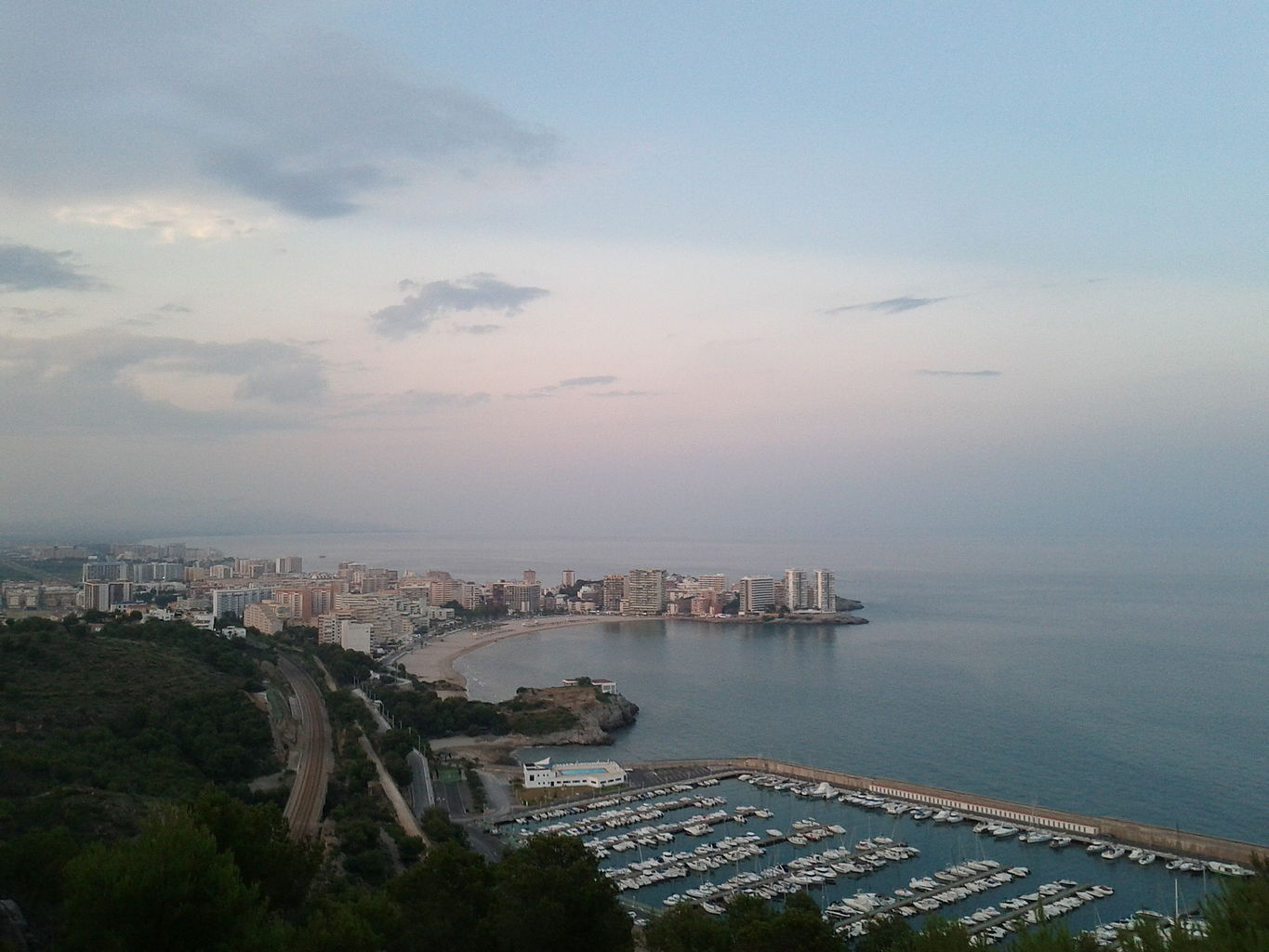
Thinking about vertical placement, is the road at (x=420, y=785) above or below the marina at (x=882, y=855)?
above

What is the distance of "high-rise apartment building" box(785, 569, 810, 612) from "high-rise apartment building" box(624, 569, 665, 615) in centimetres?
455

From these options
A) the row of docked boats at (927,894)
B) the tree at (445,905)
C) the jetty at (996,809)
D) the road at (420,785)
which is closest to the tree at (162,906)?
the tree at (445,905)

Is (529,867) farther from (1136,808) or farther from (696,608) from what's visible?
(696,608)

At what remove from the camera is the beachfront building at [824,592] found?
30.1 m

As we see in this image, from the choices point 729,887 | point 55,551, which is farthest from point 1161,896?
point 55,551

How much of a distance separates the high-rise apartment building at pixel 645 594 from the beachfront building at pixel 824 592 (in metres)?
5.48

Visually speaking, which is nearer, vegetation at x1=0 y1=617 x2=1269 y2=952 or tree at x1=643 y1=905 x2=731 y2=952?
vegetation at x1=0 y1=617 x2=1269 y2=952

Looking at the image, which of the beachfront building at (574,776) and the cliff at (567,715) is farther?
the cliff at (567,715)

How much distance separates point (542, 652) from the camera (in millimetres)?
23219

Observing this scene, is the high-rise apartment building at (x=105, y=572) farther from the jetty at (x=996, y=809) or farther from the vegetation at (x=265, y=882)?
the vegetation at (x=265, y=882)

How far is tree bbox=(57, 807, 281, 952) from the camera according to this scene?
265 centimetres

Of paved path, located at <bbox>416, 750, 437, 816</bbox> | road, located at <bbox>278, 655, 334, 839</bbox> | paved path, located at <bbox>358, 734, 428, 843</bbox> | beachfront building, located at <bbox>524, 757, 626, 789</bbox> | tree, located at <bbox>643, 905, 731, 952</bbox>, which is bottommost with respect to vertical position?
beachfront building, located at <bbox>524, 757, 626, 789</bbox>

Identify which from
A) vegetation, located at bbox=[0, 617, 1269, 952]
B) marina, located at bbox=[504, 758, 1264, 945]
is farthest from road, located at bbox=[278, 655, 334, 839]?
marina, located at bbox=[504, 758, 1264, 945]

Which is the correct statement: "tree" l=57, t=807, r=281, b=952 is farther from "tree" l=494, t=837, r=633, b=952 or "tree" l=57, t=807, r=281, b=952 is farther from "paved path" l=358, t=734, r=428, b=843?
"paved path" l=358, t=734, r=428, b=843
